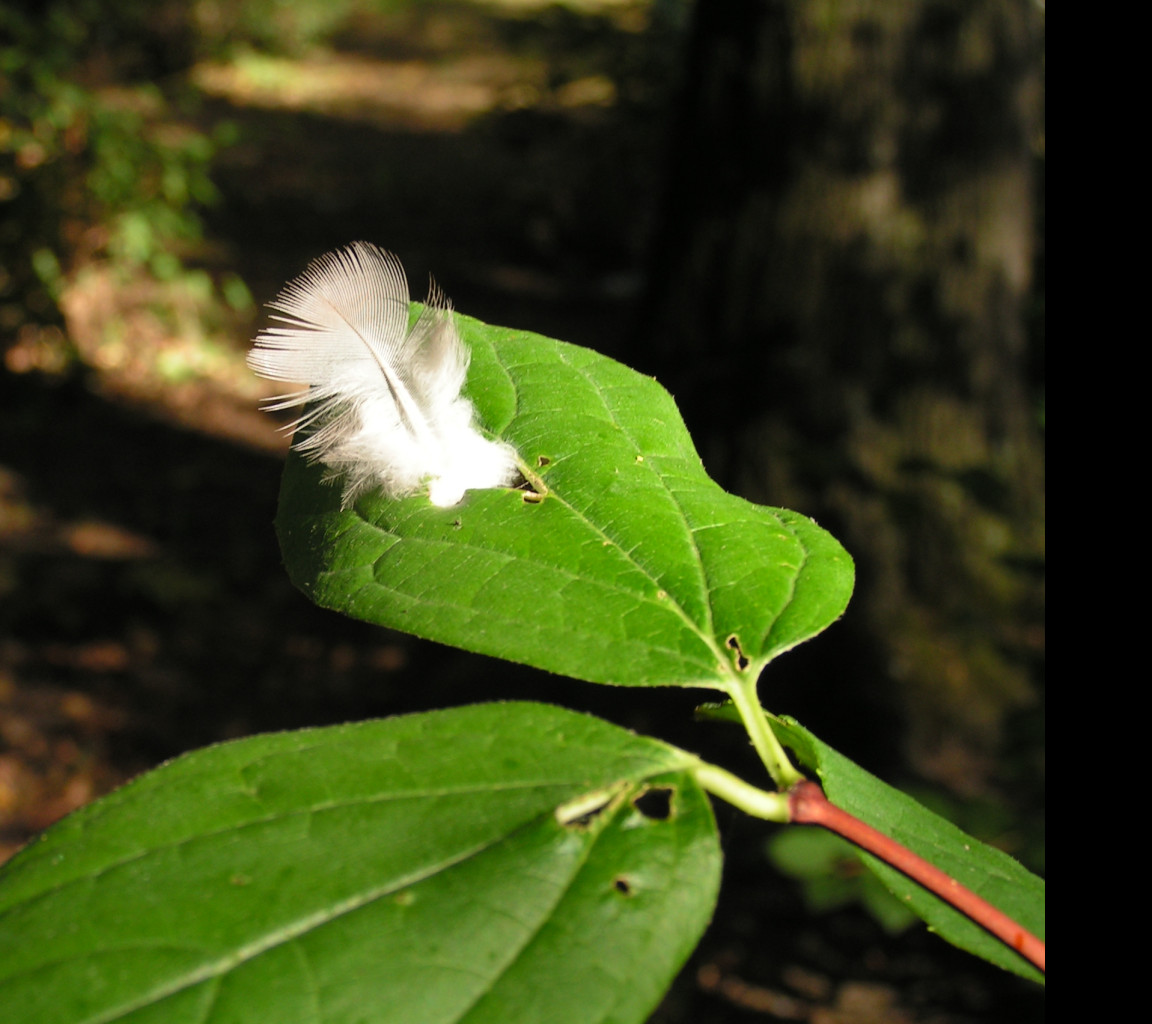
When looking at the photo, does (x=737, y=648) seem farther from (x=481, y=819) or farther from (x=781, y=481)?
(x=781, y=481)

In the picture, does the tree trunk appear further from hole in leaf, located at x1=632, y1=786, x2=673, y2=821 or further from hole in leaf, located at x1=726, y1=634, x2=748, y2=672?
hole in leaf, located at x1=726, y1=634, x2=748, y2=672

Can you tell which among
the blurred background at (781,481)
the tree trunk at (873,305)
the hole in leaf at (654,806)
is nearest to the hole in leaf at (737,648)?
the hole in leaf at (654,806)

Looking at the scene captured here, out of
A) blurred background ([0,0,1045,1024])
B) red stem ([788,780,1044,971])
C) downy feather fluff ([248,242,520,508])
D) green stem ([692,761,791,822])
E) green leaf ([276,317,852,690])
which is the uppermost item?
downy feather fluff ([248,242,520,508])

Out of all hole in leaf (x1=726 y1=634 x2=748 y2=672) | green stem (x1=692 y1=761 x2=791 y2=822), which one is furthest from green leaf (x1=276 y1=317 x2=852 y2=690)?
green stem (x1=692 y1=761 x2=791 y2=822)

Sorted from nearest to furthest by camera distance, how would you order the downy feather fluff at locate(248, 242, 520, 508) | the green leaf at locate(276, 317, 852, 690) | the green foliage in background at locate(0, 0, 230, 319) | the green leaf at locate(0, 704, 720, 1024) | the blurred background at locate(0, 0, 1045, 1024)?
1. the green leaf at locate(0, 704, 720, 1024)
2. the green leaf at locate(276, 317, 852, 690)
3. the downy feather fluff at locate(248, 242, 520, 508)
4. the blurred background at locate(0, 0, 1045, 1024)
5. the green foliage in background at locate(0, 0, 230, 319)

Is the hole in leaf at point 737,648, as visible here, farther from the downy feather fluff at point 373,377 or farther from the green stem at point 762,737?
the downy feather fluff at point 373,377

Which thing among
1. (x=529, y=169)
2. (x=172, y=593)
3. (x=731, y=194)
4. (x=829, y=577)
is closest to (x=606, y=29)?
(x=529, y=169)

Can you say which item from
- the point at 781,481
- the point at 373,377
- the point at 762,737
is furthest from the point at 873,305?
the point at 762,737
